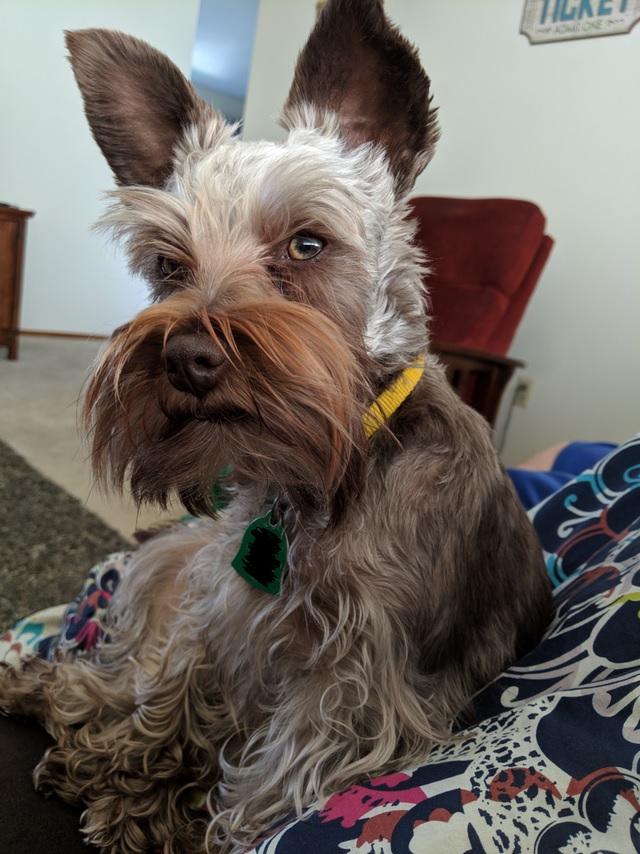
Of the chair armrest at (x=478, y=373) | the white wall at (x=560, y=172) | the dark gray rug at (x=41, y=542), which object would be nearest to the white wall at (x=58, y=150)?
the white wall at (x=560, y=172)

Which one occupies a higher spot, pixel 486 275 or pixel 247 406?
pixel 486 275

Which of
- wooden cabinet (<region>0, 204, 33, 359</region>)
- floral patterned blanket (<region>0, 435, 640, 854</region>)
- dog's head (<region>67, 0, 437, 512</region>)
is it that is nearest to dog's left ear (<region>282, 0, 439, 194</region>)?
dog's head (<region>67, 0, 437, 512</region>)

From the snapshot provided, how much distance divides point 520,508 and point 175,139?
910 mm

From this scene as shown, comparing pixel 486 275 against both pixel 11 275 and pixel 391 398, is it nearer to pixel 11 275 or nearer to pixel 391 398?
pixel 391 398

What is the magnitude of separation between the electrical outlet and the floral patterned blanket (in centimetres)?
364

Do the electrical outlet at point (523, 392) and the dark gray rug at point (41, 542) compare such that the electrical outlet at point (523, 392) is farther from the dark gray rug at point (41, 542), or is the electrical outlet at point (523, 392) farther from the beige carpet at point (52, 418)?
the dark gray rug at point (41, 542)

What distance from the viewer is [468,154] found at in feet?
15.5

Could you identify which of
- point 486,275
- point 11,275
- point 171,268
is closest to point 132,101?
point 171,268

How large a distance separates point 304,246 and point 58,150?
639cm

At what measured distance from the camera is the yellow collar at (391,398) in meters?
0.93

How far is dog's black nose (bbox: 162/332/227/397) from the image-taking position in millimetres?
762

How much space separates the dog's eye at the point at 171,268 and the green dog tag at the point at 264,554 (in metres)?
0.40

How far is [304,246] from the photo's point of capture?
991mm

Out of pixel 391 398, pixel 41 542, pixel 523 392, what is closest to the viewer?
pixel 391 398
